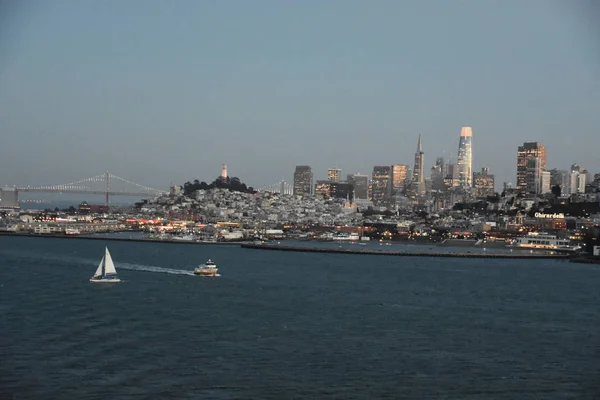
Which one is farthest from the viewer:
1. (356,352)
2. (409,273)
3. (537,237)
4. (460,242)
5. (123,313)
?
(460,242)

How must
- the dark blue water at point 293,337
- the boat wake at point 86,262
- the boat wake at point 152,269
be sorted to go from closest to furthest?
the dark blue water at point 293,337 < the boat wake at point 152,269 < the boat wake at point 86,262

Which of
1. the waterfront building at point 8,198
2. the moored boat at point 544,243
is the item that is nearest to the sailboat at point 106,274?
the moored boat at point 544,243

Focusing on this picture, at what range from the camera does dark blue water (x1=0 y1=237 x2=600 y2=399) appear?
31.1 feet

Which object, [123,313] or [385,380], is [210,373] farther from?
[123,313]

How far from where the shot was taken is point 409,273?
82.1ft

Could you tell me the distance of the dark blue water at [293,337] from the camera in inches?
373

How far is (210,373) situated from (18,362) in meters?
2.31

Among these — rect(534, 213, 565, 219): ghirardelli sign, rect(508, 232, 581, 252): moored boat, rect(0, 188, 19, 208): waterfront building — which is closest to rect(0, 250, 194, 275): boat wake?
rect(508, 232, 581, 252): moored boat

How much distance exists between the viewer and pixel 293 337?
12406 mm

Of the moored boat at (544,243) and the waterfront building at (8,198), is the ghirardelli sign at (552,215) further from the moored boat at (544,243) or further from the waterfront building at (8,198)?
the waterfront building at (8,198)

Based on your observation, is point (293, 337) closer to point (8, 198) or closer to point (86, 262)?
point (86, 262)

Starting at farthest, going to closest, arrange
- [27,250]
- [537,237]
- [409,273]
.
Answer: [537,237], [27,250], [409,273]

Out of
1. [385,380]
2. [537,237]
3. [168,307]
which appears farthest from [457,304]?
[537,237]

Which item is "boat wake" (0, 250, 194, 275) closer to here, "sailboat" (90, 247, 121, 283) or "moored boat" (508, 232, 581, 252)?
"sailboat" (90, 247, 121, 283)
